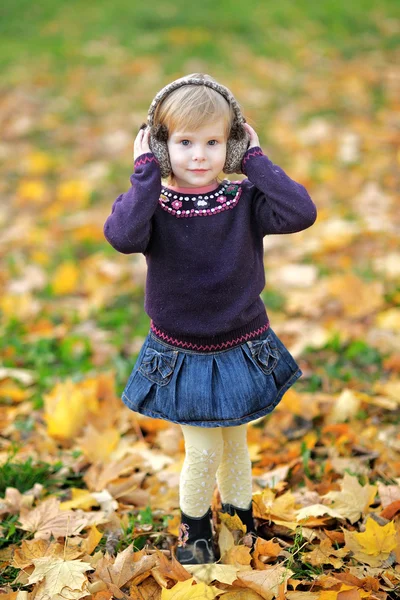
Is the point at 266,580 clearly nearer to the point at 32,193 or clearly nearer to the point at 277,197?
the point at 277,197

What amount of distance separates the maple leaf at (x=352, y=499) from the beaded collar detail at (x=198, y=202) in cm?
121

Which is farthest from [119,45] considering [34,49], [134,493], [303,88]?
[134,493]

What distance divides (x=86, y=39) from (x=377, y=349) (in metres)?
7.73

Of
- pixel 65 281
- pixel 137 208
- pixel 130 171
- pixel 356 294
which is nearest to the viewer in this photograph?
pixel 137 208

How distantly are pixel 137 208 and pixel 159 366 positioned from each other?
529 millimetres

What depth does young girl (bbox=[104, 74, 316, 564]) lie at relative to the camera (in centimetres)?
207

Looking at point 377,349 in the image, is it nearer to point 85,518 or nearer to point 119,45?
point 85,518

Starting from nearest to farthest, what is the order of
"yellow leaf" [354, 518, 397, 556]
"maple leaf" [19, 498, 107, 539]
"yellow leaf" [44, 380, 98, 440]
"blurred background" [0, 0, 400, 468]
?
1. "yellow leaf" [354, 518, 397, 556]
2. "maple leaf" [19, 498, 107, 539]
3. "yellow leaf" [44, 380, 98, 440]
4. "blurred background" [0, 0, 400, 468]

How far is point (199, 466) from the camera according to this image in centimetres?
230

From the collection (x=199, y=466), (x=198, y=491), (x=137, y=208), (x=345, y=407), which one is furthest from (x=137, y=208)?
(x=345, y=407)

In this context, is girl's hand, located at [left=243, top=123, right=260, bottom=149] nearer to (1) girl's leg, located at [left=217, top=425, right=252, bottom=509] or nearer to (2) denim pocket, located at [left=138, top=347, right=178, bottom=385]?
(2) denim pocket, located at [left=138, top=347, right=178, bottom=385]

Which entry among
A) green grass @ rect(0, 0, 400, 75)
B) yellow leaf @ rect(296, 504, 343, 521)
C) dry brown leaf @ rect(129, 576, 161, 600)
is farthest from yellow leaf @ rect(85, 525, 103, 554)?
green grass @ rect(0, 0, 400, 75)

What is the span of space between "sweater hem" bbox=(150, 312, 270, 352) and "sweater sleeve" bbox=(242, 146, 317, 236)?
0.34 meters

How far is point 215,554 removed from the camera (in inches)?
97.8
